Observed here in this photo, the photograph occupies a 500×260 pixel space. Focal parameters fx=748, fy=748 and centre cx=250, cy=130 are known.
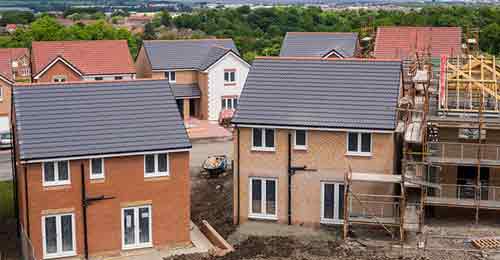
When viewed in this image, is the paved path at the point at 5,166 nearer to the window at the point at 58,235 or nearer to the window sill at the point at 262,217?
the window at the point at 58,235

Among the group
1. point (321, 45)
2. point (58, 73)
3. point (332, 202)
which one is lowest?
point (332, 202)

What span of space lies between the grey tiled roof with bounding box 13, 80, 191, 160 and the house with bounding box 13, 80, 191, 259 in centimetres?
4

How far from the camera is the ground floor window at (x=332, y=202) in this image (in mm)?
31141

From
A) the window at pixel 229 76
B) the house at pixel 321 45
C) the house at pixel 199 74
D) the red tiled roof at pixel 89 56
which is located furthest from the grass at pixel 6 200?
the house at pixel 321 45

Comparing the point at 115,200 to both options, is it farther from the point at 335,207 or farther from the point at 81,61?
the point at 81,61

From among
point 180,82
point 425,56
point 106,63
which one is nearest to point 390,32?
point 425,56

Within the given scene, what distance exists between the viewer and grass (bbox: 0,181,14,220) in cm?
3475

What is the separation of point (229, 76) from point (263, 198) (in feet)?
90.5

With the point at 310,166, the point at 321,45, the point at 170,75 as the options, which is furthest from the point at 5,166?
the point at 321,45

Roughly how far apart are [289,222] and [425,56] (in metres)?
17.2

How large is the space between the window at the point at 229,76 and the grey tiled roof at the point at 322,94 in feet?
80.7

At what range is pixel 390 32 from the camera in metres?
55.5

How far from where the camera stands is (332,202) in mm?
31312

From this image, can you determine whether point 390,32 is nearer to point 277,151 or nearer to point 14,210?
point 277,151
